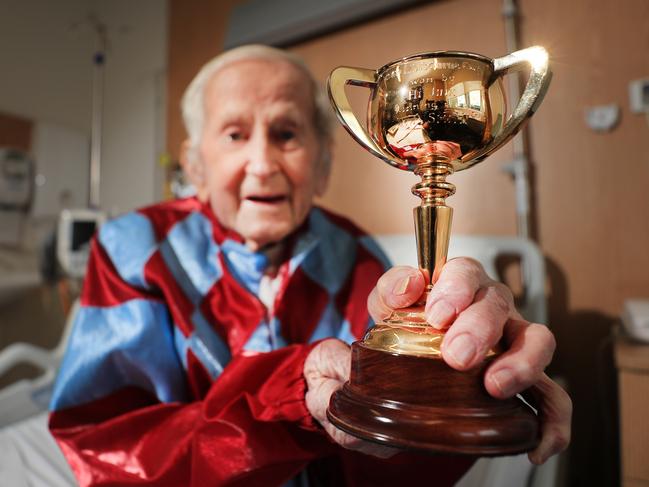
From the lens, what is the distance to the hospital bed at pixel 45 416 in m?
0.63

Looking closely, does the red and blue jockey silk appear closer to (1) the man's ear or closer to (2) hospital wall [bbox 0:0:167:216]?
(1) the man's ear

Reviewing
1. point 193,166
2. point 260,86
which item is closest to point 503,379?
point 260,86

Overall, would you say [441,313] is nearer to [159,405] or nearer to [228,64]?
[159,405]

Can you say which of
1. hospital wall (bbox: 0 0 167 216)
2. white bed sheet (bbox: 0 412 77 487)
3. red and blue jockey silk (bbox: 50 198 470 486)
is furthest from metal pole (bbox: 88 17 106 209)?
red and blue jockey silk (bbox: 50 198 470 486)

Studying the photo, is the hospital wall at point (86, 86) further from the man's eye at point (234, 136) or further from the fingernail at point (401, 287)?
the fingernail at point (401, 287)

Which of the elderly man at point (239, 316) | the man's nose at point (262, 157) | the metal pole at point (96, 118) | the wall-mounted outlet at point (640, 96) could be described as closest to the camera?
the elderly man at point (239, 316)

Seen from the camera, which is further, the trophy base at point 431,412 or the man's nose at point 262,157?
the man's nose at point 262,157

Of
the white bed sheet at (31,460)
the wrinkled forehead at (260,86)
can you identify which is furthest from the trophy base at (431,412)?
the white bed sheet at (31,460)

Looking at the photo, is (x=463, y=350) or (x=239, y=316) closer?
(x=463, y=350)

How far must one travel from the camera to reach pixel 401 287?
320 mm

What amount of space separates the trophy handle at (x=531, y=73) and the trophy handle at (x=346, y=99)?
9 centimetres

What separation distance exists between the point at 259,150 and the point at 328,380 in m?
0.32

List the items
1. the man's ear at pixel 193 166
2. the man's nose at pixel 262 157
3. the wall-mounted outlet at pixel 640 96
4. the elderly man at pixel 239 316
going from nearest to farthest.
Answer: the elderly man at pixel 239 316 → the man's nose at pixel 262 157 → the man's ear at pixel 193 166 → the wall-mounted outlet at pixel 640 96

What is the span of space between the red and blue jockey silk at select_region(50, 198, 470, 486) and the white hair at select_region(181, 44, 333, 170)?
12 cm
